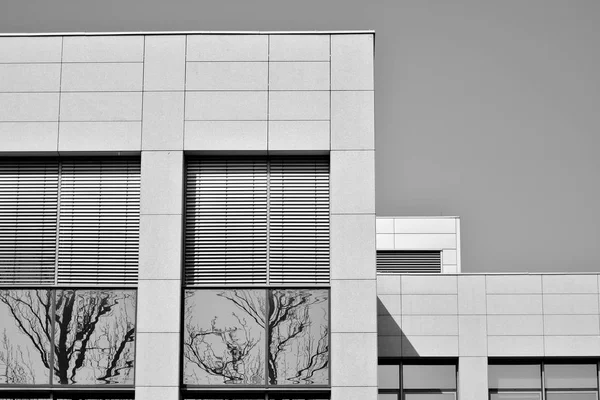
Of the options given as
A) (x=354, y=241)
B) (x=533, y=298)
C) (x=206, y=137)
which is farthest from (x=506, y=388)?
(x=206, y=137)

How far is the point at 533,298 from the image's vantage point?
31422mm

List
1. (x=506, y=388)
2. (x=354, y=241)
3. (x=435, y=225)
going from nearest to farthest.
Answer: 1. (x=354, y=241)
2. (x=506, y=388)
3. (x=435, y=225)

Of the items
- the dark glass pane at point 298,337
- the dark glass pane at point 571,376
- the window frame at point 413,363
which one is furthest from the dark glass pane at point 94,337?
the dark glass pane at point 571,376

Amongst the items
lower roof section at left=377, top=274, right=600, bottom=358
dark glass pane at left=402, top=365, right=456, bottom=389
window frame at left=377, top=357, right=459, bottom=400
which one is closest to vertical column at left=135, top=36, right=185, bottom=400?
window frame at left=377, top=357, right=459, bottom=400

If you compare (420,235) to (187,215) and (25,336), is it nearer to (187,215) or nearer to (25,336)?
(187,215)

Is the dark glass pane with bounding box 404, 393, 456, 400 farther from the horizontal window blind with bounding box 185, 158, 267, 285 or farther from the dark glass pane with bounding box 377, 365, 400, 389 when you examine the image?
the horizontal window blind with bounding box 185, 158, 267, 285

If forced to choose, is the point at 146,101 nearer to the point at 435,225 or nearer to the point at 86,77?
the point at 86,77

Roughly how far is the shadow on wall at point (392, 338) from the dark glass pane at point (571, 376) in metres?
3.96

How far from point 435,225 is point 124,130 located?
94.5ft

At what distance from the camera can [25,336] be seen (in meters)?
20.6

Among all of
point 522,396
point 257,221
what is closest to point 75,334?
point 257,221

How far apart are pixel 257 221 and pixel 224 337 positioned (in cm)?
239

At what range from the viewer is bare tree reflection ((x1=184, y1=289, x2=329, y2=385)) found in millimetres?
20406

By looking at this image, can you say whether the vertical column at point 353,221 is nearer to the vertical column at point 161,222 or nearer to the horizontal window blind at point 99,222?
the vertical column at point 161,222
